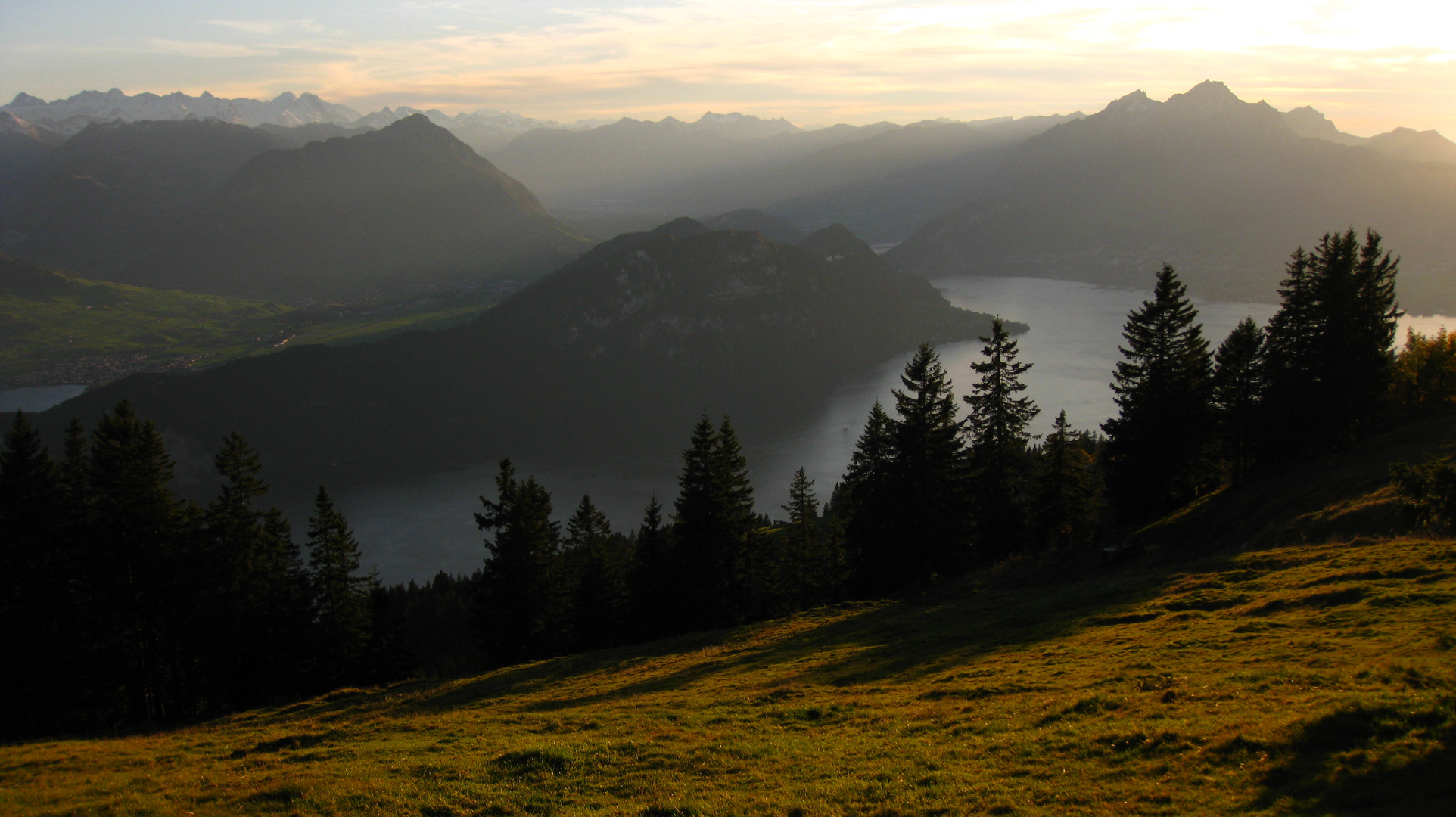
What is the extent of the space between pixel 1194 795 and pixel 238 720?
117ft

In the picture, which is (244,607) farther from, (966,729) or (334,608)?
(966,729)

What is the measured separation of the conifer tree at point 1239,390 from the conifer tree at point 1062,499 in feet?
33.6

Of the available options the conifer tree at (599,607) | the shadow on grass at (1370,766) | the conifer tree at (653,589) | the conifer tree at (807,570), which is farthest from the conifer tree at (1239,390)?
the shadow on grass at (1370,766)

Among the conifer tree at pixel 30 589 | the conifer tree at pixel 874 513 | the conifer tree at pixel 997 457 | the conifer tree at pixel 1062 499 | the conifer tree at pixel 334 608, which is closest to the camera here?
the conifer tree at pixel 30 589

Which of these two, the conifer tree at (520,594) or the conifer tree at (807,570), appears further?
the conifer tree at (807,570)

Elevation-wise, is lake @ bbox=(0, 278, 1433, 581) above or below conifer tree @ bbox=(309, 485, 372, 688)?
below

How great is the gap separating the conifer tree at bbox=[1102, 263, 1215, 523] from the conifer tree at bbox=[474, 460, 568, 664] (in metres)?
38.1

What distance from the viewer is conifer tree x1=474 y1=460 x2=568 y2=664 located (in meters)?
48.9

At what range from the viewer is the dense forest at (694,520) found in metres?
39.9

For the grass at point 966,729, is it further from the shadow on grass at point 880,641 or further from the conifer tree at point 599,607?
the conifer tree at point 599,607

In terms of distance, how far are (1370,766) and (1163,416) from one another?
40.6 meters

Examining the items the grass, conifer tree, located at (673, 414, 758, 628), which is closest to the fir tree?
conifer tree, located at (673, 414, 758, 628)

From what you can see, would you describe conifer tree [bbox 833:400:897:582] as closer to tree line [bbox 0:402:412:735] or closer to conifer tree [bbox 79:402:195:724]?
tree line [bbox 0:402:412:735]

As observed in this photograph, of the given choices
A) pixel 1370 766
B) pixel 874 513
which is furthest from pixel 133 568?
pixel 1370 766
